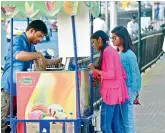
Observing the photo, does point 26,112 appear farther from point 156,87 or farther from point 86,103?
point 156,87

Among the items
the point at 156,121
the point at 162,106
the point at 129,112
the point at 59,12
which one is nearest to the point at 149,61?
the point at 162,106

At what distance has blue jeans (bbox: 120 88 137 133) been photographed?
7.96 metres

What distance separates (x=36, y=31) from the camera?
7117 millimetres

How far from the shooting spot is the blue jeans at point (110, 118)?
7.65 m

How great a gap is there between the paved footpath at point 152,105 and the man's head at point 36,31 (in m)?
3.05

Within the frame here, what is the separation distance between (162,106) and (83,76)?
5.02m

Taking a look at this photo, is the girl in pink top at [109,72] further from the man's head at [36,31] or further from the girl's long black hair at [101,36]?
the man's head at [36,31]

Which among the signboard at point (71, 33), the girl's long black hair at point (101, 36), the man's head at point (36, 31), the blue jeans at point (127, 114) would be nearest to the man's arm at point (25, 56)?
the man's head at point (36, 31)

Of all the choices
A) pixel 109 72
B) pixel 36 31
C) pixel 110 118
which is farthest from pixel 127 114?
pixel 36 31

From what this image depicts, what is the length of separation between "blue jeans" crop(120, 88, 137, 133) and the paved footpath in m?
1.33

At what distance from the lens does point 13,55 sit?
6930 mm

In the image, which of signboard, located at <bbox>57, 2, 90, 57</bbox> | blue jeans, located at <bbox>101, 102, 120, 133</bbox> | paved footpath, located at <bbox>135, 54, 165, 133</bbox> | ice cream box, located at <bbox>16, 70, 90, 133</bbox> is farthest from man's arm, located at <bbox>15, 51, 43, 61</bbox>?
paved footpath, located at <bbox>135, 54, 165, 133</bbox>

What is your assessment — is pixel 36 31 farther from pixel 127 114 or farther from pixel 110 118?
pixel 127 114

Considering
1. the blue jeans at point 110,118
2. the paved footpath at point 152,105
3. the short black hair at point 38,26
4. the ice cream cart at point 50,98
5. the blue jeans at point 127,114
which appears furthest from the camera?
the paved footpath at point 152,105
